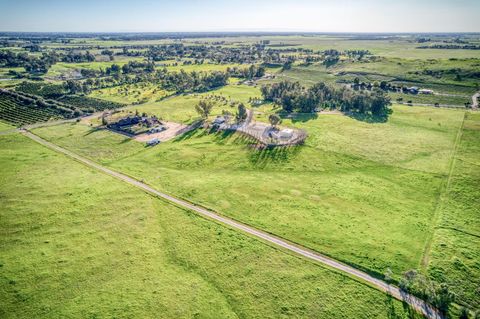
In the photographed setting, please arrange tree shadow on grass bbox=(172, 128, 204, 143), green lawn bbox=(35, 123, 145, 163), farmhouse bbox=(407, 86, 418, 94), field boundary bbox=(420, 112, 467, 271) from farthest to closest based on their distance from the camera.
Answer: farmhouse bbox=(407, 86, 418, 94) → tree shadow on grass bbox=(172, 128, 204, 143) → green lawn bbox=(35, 123, 145, 163) → field boundary bbox=(420, 112, 467, 271)

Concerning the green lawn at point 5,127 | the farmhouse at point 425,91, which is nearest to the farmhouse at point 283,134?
the green lawn at point 5,127

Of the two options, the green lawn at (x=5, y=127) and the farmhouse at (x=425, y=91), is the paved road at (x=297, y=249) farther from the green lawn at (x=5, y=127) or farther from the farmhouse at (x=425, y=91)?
the farmhouse at (x=425, y=91)

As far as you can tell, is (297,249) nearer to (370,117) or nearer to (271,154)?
(271,154)

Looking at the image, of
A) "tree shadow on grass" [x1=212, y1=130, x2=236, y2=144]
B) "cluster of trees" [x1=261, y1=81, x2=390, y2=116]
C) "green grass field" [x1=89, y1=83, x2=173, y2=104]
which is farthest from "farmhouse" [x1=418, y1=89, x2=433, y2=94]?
"green grass field" [x1=89, y1=83, x2=173, y2=104]

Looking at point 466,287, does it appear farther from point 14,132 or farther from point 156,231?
point 14,132

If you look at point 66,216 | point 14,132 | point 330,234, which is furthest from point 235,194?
point 14,132

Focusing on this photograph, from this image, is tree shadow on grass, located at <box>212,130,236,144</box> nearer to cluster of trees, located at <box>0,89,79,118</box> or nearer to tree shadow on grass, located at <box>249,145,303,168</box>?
tree shadow on grass, located at <box>249,145,303,168</box>
